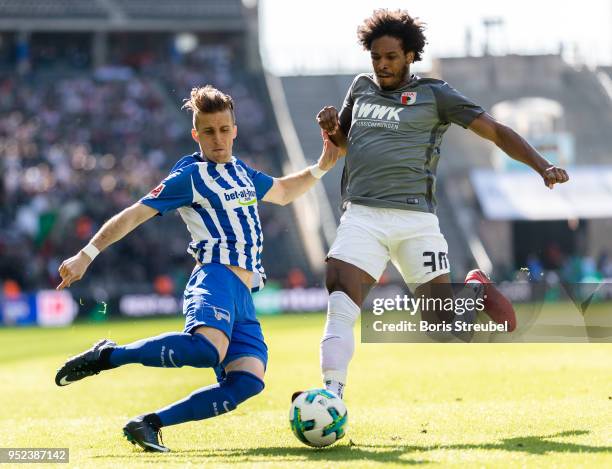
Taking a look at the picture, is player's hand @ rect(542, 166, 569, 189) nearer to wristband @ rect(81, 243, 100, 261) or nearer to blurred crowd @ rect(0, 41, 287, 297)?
wristband @ rect(81, 243, 100, 261)

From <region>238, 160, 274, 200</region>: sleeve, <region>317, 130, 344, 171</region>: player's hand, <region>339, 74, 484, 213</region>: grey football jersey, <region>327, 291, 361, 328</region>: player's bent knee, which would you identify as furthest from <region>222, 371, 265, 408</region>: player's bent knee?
<region>317, 130, 344, 171</region>: player's hand

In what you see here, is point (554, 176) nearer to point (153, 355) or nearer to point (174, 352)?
point (174, 352)

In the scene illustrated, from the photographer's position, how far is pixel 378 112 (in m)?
7.30

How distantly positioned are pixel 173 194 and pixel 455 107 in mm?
1804

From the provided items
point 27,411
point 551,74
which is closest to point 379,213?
point 27,411

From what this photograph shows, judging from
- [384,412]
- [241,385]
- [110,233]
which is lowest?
[384,412]

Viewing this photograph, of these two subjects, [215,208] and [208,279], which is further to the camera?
[215,208]

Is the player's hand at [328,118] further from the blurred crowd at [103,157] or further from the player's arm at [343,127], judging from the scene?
the blurred crowd at [103,157]

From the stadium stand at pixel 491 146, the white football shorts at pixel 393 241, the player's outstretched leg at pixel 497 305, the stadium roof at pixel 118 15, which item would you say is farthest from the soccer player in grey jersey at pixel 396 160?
the stadium roof at pixel 118 15

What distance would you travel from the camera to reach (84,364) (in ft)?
21.6

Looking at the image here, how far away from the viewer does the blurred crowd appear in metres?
27.5

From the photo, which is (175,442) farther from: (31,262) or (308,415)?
(31,262)

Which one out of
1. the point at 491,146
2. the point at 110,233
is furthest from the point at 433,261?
the point at 491,146

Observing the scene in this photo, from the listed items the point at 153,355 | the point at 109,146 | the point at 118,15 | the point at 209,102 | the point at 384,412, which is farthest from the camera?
the point at 118,15
